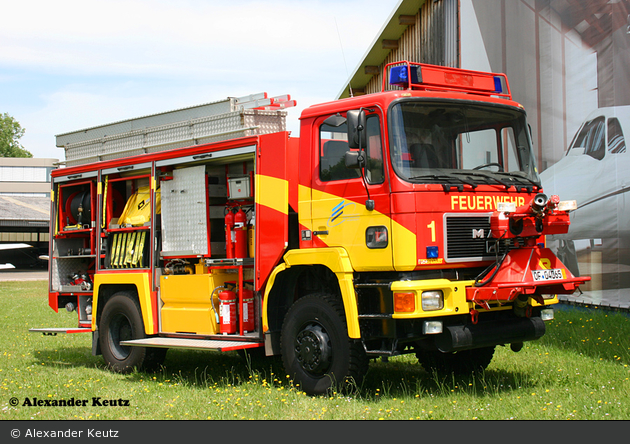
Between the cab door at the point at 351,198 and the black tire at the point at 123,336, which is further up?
the cab door at the point at 351,198

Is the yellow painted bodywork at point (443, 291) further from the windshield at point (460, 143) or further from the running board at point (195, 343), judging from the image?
the running board at point (195, 343)

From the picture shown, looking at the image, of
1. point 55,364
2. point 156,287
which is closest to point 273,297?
point 156,287

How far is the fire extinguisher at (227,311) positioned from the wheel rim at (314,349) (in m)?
1.27

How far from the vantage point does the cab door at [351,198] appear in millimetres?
6527

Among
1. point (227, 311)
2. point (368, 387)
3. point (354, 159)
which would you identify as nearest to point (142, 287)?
point (227, 311)

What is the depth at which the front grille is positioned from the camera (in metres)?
6.53

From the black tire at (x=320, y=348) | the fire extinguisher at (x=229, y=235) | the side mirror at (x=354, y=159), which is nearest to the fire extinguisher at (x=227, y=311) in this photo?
the fire extinguisher at (x=229, y=235)

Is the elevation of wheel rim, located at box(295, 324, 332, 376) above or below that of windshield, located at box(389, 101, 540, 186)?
below

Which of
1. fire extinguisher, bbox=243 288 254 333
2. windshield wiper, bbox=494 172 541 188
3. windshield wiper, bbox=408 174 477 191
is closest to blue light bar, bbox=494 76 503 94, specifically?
windshield wiper, bbox=494 172 541 188

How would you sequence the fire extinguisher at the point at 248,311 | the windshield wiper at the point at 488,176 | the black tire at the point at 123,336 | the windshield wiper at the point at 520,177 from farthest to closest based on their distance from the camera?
the black tire at the point at 123,336
the fire extinguisher at the point at 248,311
the windshield wiper at the point at 520,177
the windshield wiper at the point at 488,176

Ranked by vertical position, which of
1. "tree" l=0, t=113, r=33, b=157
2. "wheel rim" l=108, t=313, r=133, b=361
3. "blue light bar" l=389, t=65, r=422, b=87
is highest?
"tree" l=0, t=113, r=33, b=157

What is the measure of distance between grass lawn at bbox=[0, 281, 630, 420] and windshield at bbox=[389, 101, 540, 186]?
2170 millimetres

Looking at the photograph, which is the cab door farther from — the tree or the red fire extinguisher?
the tree

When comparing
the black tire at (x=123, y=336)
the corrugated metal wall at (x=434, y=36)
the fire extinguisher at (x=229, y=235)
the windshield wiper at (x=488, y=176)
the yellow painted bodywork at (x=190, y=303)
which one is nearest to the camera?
the windshield wiper at (x=488, y=176)
